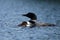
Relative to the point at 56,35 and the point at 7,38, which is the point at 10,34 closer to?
the point at 7,38

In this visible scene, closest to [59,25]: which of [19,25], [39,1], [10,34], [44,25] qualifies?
[44,25]

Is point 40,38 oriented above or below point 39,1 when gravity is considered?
below

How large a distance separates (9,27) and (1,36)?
164 cm

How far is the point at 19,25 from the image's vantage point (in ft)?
45.3

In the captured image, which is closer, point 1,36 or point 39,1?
point 1,36

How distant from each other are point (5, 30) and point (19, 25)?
97 centimetres

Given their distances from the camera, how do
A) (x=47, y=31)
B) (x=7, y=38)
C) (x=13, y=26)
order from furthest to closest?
1. (x=13, y=26)
2. (x=47, y=31)
3. (x=7, y=38)

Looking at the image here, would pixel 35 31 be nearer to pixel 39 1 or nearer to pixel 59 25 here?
pixel 59 25

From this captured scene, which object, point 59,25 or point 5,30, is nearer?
point 5,30

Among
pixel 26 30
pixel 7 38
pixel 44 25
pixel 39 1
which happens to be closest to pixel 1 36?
pixel 7 38

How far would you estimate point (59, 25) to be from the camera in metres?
14.2

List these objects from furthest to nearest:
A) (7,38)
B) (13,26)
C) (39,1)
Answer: (39,1), (13,26), (7,38)

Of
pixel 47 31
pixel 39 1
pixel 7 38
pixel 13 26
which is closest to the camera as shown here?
pixel 7 38

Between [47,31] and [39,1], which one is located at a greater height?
[39,1]
